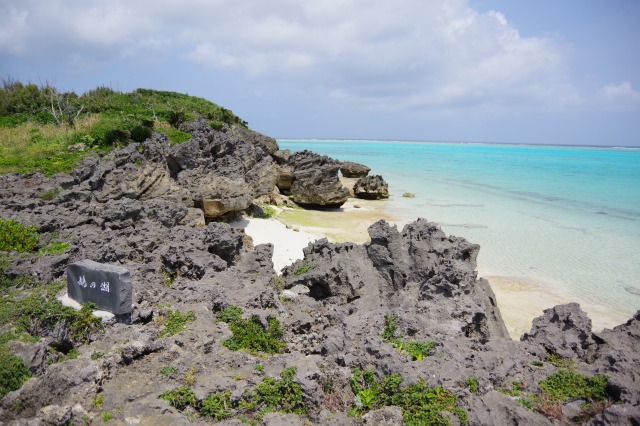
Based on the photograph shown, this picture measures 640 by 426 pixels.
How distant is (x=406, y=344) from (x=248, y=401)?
2.46 m

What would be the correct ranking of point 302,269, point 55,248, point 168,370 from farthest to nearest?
point 302,269, point 55,248, point 168,370

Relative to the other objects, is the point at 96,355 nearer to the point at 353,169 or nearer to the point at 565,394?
the point at 565,394

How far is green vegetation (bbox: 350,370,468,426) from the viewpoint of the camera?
473cm

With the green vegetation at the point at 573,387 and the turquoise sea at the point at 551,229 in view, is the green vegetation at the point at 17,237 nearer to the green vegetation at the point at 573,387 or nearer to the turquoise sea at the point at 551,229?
the green vegetation at the point at 573,387

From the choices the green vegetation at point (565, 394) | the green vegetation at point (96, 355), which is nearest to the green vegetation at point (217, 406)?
the green vegetation at point (96, 355)

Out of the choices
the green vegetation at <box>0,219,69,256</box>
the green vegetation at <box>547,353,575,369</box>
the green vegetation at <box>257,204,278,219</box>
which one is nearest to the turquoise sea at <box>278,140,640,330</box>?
the green vegetation at <box>257,204,278,219</box>

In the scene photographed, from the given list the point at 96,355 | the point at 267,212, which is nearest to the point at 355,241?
the point at 267,212

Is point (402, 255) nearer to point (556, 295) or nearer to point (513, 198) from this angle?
point (556, 295)

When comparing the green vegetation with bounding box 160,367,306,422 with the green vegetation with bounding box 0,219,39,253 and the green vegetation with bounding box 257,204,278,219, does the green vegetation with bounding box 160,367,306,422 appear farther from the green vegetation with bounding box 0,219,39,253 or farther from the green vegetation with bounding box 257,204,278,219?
the green vegetation with bounding box 257,204,278,219

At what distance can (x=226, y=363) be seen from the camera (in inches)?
231

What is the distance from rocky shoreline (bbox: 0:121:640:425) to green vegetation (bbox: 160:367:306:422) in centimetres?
2

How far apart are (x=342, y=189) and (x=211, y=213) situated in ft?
35.5

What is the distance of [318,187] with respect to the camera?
84.0 feet

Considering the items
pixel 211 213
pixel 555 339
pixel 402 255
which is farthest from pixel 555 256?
pixel 211 213
